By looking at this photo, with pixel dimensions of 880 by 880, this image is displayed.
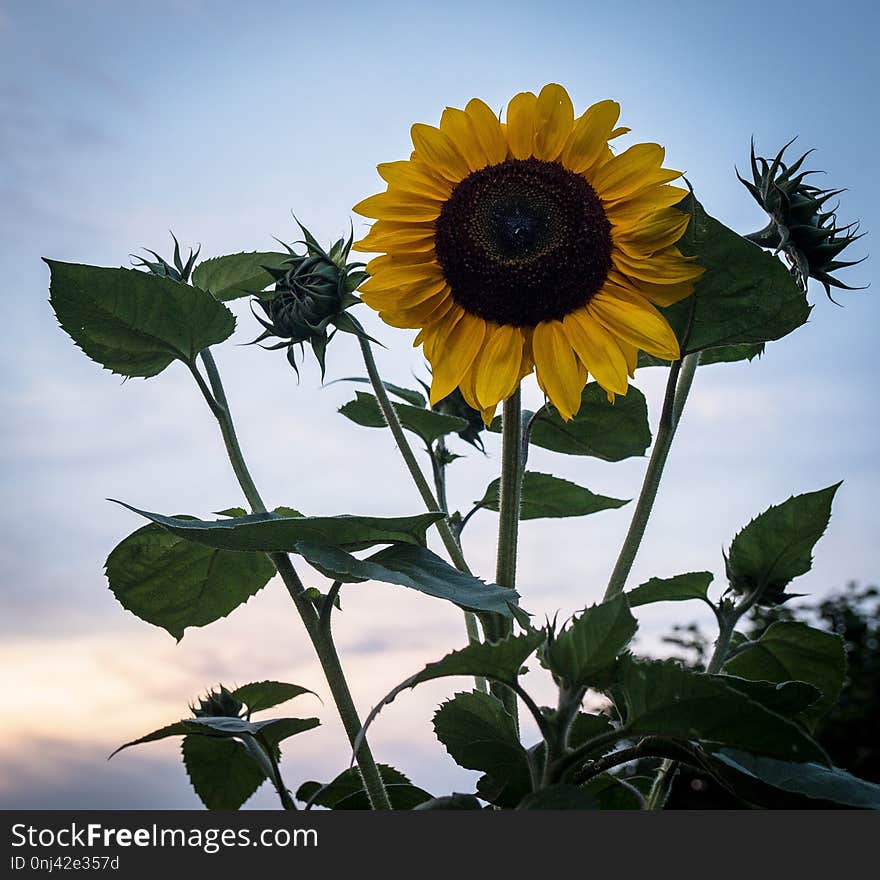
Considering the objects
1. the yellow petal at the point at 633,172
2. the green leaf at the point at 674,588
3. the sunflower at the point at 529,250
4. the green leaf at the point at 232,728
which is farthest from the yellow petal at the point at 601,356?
the green leaf at the point at 232,728

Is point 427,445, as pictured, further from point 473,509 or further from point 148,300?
point 148,300

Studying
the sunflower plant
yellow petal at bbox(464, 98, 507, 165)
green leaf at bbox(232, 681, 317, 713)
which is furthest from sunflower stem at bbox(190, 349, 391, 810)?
yellow petal at bbox(464, 98, 507, 165)

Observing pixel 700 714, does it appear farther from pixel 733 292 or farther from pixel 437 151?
pixel 437 151

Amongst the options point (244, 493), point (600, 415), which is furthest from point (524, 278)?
point (244, 493)

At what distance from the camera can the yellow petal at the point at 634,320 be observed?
40.6 inches

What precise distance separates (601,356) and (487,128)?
241 mm

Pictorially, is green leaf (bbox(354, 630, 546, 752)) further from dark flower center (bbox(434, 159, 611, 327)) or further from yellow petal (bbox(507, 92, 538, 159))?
yellow petal (bbox(507, 92, 538, 159))

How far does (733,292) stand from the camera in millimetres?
1040

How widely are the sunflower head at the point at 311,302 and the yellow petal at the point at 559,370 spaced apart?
0.20 metres

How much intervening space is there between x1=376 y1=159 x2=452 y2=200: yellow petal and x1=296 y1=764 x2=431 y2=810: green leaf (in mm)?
565

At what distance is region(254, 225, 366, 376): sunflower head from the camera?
3.63ft

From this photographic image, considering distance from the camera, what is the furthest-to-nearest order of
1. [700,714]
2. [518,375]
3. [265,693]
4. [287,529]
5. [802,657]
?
[265,693]
[802,657]
[518,375]
[287,529]
[700,714]

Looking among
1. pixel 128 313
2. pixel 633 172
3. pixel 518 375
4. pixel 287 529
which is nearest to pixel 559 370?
pixel 518 375

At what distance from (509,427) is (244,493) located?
0.98ft
